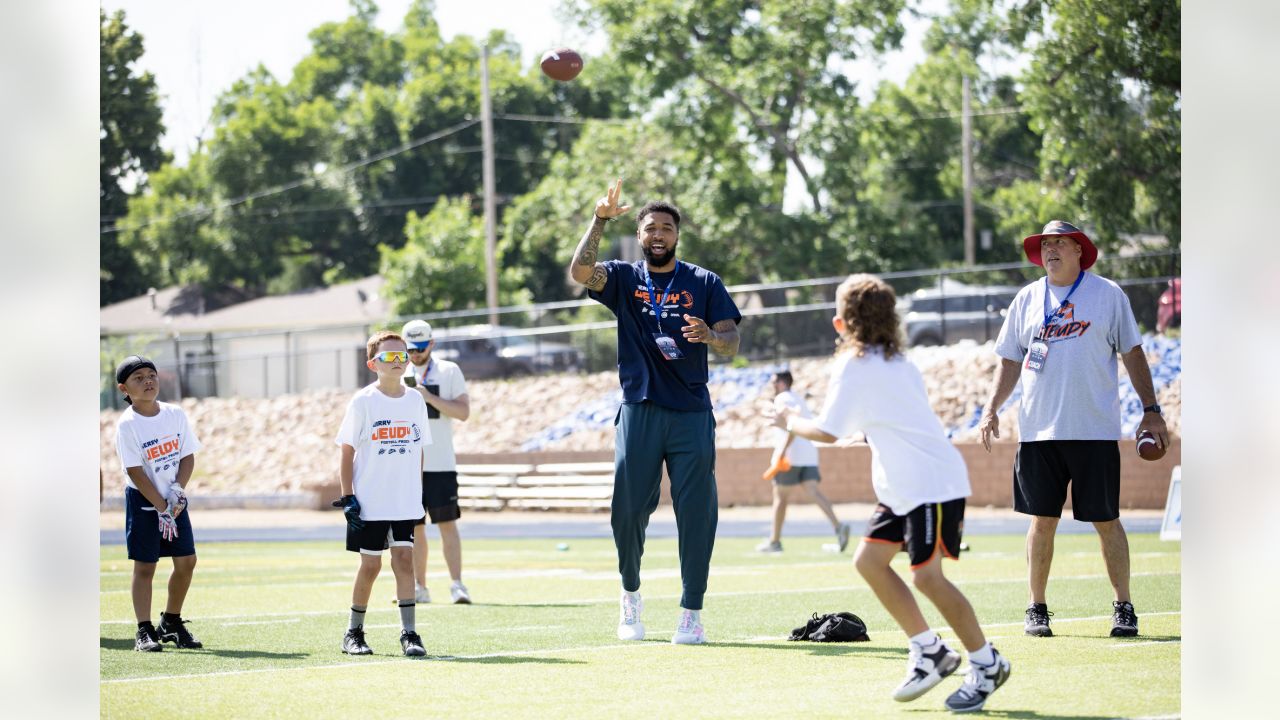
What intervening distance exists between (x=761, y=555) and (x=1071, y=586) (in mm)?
5254

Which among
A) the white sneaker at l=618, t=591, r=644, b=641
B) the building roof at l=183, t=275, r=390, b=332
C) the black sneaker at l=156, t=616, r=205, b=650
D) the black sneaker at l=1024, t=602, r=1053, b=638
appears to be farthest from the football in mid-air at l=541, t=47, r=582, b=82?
the building roof at l=183, t=275, r=390, b=332

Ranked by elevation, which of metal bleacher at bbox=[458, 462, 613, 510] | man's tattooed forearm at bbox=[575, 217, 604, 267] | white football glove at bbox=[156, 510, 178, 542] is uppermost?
→ man's tattooed forearm at bbox=[575, 217, 604, 267]

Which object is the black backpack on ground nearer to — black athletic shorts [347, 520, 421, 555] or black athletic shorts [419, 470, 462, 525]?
black athletic shorts [347, 520, 421, 555]

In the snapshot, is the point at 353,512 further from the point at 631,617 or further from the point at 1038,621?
the point at 1038,621

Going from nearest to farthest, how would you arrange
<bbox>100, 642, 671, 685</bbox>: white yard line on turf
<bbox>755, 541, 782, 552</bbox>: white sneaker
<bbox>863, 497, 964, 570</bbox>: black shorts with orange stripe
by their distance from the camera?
<bbox>863, 497, 964, 570</bbox>: black shorts with orange stripe
<bbox>100, 642, 671, 685</bbox>: white yard line on turf
<bbox>755, 541, 782, 552</bbox>: white sneaker

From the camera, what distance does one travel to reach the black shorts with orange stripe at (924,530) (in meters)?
6.47

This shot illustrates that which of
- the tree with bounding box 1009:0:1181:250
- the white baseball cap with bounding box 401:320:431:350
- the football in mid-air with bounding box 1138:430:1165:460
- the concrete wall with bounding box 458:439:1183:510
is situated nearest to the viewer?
the football in mid-air with bounding box 1138:430:1165:460

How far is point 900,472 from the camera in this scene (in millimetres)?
6523

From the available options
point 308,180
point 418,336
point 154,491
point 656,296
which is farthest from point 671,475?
point 308,180

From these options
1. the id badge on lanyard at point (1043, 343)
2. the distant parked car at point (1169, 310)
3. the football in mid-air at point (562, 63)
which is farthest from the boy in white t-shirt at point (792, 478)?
the distant parked car at point (1169, 310)

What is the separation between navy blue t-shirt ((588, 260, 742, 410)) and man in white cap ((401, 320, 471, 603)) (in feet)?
9.43

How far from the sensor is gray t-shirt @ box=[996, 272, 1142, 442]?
8.76 metres
